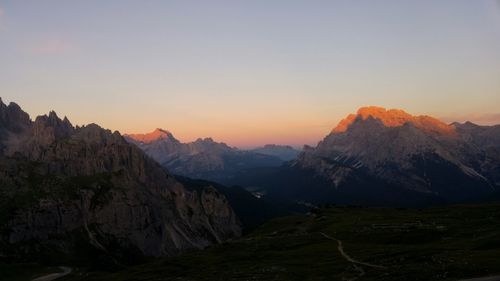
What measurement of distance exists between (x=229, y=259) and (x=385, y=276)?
78.5 metres

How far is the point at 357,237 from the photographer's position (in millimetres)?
154625

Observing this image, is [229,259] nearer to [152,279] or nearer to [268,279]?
[152,279]

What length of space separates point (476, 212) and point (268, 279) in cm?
12127

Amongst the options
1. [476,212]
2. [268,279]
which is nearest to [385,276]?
[268,279]

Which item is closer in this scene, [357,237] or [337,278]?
[337,278]

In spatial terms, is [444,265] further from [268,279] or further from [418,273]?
[268,279]

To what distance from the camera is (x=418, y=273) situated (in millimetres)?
72000

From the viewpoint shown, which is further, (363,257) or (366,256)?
(366,256)

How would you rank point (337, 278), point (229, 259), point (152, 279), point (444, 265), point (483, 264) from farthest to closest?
point (229, 259), point (152, 279), point (337, 278), point (444, 265), point (483, 264)

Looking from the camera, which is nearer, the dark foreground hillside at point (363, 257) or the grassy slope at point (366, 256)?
the grassy slope at point (366, 256)

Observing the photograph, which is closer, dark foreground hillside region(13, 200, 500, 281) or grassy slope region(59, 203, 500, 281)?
grassy slope region(59, 203, 500, 281)

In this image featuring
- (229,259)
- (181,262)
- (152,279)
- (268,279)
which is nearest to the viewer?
(268,279)

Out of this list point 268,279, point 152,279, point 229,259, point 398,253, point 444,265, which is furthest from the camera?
point 229,259

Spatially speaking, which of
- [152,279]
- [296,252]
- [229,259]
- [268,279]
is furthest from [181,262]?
[268,279]
